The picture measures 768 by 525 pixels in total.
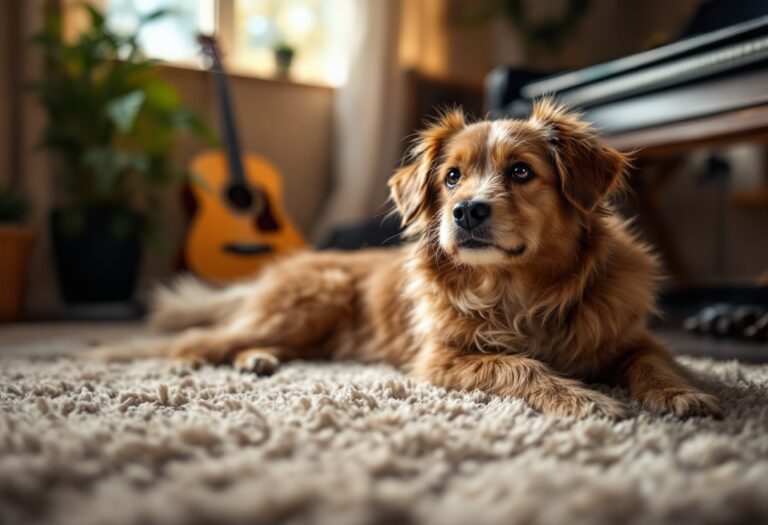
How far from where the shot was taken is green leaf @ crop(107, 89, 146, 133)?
2.99 metres

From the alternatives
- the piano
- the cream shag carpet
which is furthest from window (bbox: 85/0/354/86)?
the cream shag carpet

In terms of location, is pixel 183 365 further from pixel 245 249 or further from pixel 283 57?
pixel 283 57

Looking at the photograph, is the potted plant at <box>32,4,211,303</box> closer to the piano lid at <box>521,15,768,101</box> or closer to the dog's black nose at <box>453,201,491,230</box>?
the piano lid at <box>521,15,768,101</box>

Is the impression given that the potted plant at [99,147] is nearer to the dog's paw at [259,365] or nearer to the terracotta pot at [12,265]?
the terracotta pot at [12,265]

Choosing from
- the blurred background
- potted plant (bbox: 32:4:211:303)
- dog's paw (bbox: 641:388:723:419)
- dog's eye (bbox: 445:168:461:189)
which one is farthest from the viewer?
potted plant (bbox: 32:4:211:303)

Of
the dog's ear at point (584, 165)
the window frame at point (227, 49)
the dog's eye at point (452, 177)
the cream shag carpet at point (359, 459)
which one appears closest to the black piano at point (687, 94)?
the dog's ear at point (584, 165)

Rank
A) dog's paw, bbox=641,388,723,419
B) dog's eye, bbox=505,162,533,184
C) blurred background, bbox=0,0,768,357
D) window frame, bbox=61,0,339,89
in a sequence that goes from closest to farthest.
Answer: dog's paw, bbox=641,388,723,419, dog's eye, bbox=505,162,533,184, blurred background, bbox=0,0,768,357, window frame, bbox=61,0,339,89

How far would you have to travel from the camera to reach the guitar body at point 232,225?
3.33m

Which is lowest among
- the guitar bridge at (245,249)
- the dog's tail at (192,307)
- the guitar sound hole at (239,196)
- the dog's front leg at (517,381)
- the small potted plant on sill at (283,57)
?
the dog's tail at (192,307)

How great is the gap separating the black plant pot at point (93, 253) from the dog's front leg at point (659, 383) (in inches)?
107

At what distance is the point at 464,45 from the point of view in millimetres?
4816

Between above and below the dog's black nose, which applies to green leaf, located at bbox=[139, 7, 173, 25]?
above

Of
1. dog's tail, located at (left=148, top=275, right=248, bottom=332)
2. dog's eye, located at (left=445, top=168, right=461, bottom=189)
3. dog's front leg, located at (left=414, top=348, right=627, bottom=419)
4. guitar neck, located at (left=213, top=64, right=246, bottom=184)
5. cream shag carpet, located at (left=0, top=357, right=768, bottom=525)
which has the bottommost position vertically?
dog's tail, located at (left=148, top=275, right=248, bottom=332)

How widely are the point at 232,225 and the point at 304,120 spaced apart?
4.39 ft
